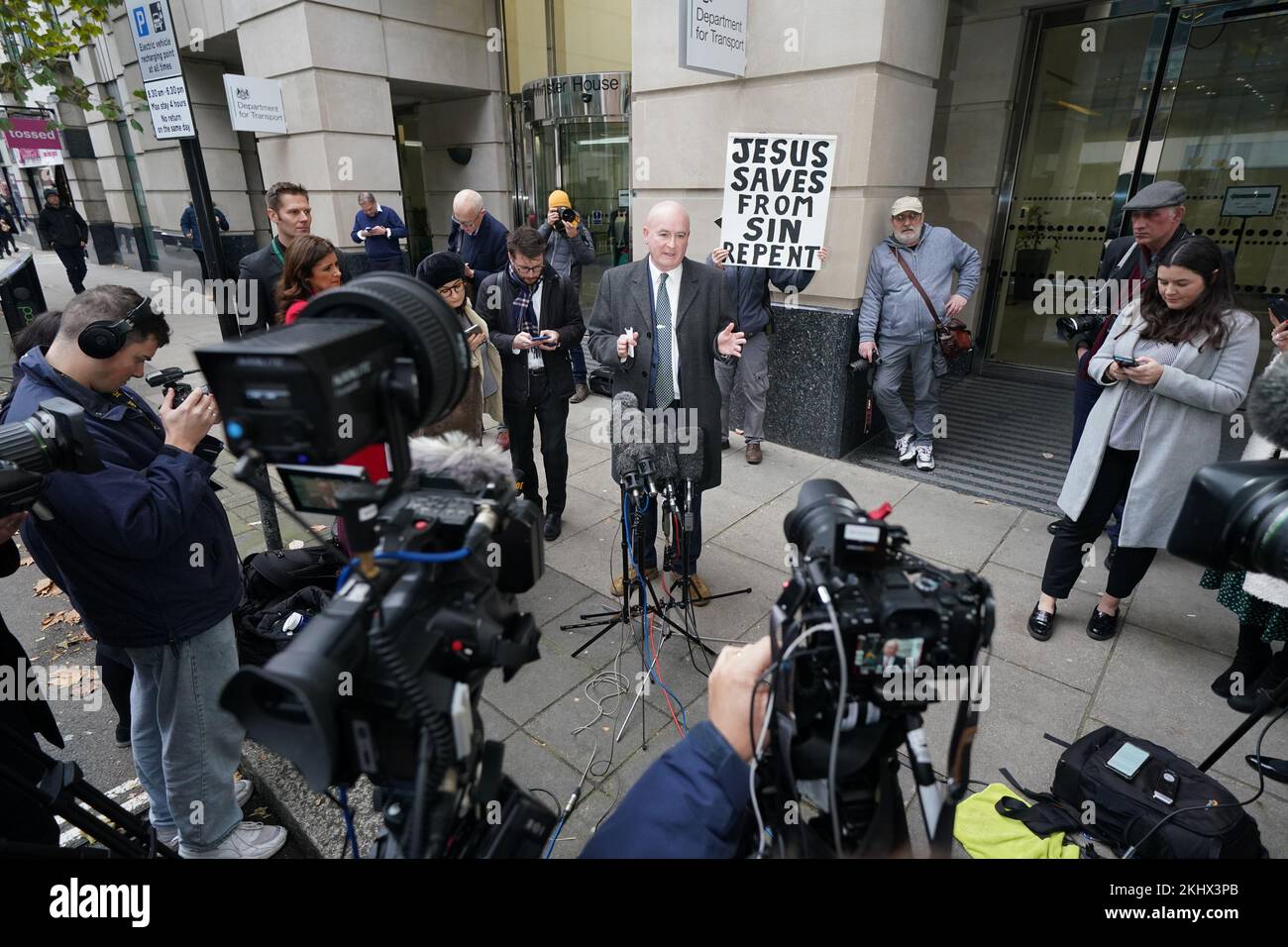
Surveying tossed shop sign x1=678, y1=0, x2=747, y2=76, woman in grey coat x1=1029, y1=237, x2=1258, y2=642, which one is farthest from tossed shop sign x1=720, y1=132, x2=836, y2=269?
woman in grey coat x1=1029, y1=237, x2=1258, y2=642

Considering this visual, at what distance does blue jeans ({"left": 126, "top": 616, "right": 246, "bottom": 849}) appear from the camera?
2.33 meters

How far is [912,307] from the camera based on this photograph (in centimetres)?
558

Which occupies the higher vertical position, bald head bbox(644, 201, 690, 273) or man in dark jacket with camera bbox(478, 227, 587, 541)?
bald head bbox(644, 201, 690, 273)

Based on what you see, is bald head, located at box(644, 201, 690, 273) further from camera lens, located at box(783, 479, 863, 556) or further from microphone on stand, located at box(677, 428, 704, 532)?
camera lens, located at box(783, 479, 863, 556)

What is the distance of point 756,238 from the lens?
5.07 metres

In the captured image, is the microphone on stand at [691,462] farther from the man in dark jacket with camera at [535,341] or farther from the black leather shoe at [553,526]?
the black leather shoe at [553,526]

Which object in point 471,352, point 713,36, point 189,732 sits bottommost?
point 189,732

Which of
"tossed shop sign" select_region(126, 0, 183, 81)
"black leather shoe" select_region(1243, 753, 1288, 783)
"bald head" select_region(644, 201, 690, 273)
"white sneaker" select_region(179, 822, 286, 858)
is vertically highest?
"tossed shop sign" select_region(126, 0, 183, 81)

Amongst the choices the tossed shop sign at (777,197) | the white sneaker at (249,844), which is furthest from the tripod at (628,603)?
the tossed shop sign at (777,197)

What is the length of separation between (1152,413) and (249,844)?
173 inches

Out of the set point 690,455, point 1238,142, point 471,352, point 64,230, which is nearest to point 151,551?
point 690,455

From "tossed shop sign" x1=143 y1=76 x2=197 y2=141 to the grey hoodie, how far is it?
482 centimetres

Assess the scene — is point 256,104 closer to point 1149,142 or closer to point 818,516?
point 1149,142

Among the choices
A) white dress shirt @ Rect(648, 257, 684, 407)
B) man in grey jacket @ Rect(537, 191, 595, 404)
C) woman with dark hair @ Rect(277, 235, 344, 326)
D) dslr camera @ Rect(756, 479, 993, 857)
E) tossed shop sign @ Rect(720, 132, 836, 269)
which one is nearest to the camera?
dslr camera @ Rect(756, 479, 993, 857)
